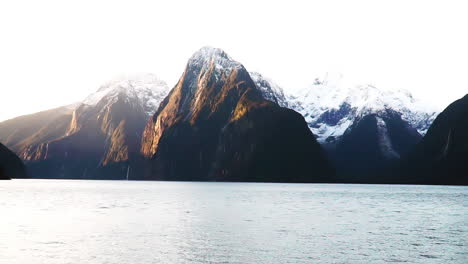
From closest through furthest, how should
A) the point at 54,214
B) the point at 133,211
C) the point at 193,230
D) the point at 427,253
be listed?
1. the point at 427,253
2. the point at 193,230
3. the point at 54,214
4. the point at 133,211

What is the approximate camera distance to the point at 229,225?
7012cm

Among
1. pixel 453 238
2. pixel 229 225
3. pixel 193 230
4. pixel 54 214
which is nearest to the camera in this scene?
pixel 453 238

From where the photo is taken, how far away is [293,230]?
6406 centimetres

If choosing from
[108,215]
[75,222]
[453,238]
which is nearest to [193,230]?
[75,222]

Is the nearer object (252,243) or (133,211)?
(252,243)

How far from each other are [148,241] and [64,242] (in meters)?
7.75

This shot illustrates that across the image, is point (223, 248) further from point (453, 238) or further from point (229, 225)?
point (453, 238)

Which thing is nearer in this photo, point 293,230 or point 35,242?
point 35,242

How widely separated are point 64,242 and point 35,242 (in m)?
2.56

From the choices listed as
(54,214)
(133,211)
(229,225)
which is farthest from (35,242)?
(133,211)

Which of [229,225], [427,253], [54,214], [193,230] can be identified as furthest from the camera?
[54,214]

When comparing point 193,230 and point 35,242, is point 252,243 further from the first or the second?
point 35,242

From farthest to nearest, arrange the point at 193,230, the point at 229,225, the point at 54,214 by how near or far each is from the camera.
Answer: the point at 54,214
the point at 229,225
the point at 193,230

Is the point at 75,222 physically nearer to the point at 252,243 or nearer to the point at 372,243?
the point at 252,243
